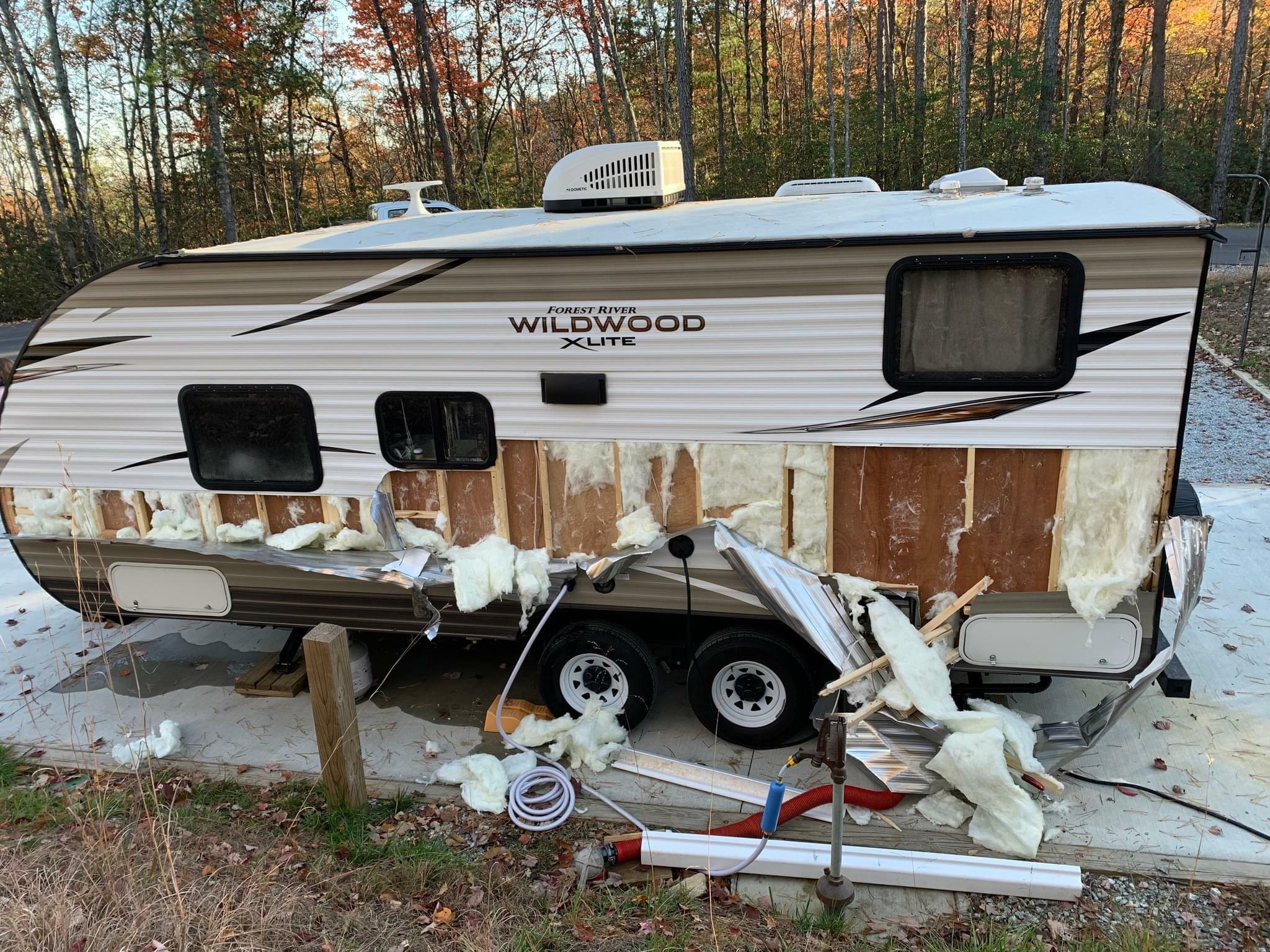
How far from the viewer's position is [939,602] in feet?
13.3

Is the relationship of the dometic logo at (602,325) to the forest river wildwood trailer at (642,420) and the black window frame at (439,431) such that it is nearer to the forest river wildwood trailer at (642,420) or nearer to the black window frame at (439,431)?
the forest river wildwood trailer at (642,420)

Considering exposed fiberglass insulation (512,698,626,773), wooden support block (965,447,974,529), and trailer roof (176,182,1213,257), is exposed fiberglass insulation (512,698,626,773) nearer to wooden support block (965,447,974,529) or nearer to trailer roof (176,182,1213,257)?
wooden support block (965,447,974,529)

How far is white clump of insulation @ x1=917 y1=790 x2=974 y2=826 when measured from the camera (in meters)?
3.94

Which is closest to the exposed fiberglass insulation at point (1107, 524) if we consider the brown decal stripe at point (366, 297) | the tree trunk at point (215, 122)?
the brown decal stripe at point (366, 297)

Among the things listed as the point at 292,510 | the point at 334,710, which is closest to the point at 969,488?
the point at 334,710

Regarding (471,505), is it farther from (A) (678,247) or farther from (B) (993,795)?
(B) (993,795)

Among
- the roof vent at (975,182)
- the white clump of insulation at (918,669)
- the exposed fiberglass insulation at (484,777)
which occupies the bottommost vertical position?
the exposed fiberglass insulation at (484,777)

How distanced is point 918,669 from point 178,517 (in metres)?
4.12

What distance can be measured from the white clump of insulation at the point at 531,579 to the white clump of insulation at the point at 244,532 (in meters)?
1.52

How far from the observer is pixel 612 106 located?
89.1 ft

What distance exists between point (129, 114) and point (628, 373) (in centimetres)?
2562

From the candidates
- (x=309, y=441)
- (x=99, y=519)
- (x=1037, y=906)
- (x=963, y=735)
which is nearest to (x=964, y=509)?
(x=963, y=735)

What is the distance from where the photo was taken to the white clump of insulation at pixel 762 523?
13.5ft

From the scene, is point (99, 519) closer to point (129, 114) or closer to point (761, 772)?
point (761, 772)
